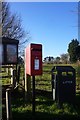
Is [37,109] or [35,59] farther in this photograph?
[37,109]

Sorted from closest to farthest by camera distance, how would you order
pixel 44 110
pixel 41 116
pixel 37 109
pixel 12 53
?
pixel 41 116
pixel 44 110
pixel 37 109
pixel 12 53

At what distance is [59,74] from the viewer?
26.8 ft

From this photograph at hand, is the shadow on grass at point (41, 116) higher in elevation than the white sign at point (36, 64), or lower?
lower

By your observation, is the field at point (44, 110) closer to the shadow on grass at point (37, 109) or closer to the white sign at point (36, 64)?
the shadow on grass at point (37, 109)

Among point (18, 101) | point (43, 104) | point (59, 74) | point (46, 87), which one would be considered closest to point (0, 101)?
point (18, 101)

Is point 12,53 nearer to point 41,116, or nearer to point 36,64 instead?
point 36,64

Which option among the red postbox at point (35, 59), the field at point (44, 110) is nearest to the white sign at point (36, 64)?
the red postbox at point (35, 59)

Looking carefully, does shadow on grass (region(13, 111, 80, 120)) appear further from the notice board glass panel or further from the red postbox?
the notice board glass panel

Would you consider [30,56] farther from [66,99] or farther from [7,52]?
[7,52]

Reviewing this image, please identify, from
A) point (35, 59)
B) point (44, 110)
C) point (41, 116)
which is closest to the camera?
point (41, 116)

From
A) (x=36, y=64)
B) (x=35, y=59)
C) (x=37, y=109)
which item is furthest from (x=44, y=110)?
(x=35, y=59)

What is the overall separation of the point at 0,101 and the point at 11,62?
7.34 ft

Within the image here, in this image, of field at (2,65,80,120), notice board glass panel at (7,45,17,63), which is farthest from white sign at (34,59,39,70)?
notice board glass panel at (7,45,17,63)

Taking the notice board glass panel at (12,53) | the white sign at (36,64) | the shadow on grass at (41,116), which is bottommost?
the shadow on grass at (41,116)
